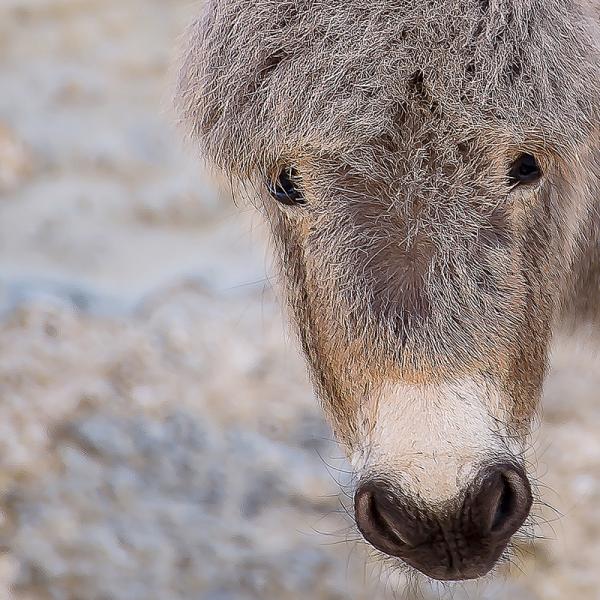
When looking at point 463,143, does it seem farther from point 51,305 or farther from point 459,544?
point 51,305

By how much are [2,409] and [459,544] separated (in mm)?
2078

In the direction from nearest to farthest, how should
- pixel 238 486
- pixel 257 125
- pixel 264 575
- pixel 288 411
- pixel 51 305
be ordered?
pixel 257 125 < pixel 264 575 < pixel 238 486 < pixel 288 411 < pixel 51 305

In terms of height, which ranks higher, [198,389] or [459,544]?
[459,544]

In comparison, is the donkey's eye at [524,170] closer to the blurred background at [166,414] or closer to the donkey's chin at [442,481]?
the donkey's chin at [442,481]

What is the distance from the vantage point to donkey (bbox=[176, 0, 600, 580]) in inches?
58.5

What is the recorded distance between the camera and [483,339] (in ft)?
5.03

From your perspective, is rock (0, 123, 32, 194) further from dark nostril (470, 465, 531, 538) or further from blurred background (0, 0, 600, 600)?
dark nostril (470, 465, 531, 538)

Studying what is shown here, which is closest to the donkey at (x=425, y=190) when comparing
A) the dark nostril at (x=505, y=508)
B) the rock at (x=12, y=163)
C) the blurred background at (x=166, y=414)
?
the dark nostril at (x=505, y=508)

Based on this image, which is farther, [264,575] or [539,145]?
[264,575]

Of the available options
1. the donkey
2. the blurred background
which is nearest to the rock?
the blurred background

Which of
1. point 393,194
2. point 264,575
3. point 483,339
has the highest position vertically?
point 393,194

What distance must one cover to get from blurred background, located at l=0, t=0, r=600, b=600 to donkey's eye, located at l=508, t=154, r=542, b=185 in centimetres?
80

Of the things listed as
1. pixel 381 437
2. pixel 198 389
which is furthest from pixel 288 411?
pixel 381 437

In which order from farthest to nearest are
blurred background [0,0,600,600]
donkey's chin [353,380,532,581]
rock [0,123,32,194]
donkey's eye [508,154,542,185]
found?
rock [0,123,32,194]
blurred background [0,0,600,600]
donkey's eye [508,154,542,185]
donkey's chin [353,380,532,581]
